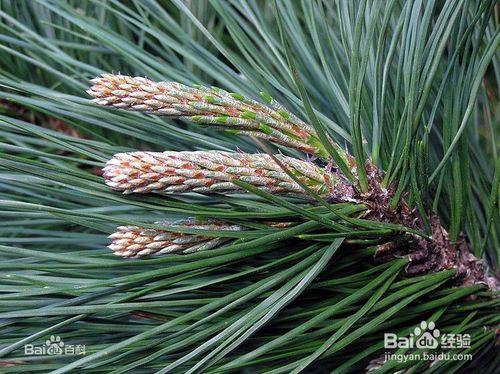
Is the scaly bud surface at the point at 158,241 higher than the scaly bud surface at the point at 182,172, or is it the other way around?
the scaly bud surface at the point at 182,172

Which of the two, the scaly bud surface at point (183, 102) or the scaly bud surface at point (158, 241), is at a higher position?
the scaly bud surface at point (183, 102)

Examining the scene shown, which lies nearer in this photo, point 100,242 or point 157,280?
point 157,280

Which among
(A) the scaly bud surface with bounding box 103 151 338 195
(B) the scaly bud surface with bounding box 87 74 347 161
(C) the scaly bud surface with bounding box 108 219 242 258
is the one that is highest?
(B) the scaly bud surface with bounding box 87 74 347 161

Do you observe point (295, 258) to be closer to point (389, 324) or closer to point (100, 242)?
point (389, 324)

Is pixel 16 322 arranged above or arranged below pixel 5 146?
below

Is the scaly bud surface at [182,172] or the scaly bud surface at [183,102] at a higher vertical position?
the scaly bud surface at [183,102]

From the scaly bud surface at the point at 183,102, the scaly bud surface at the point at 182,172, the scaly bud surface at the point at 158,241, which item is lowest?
the scaly bud surface at the point at 158,241

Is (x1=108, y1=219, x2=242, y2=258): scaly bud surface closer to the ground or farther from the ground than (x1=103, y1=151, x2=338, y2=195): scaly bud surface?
closer to the ground

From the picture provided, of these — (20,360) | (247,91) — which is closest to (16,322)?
(20,360)
